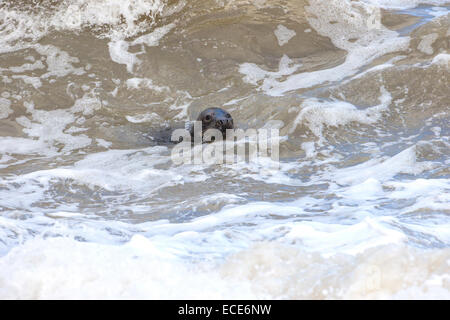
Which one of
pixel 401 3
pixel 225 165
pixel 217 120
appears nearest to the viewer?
pixel 225 165

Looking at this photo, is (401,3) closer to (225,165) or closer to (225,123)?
(225,123)

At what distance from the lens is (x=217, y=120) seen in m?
6.05

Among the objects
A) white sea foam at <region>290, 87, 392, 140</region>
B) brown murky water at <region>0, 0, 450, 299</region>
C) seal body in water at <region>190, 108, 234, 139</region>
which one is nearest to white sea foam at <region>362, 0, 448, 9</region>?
brown murky water at <region>0, 0, 450, 299</region>

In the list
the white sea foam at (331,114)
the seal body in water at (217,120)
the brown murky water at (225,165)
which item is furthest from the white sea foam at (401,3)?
the seal body in water at (217,120)

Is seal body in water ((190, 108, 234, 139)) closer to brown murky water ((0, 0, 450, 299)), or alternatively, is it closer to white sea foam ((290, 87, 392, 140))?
brown murky water ((0, 0, 450, 299))

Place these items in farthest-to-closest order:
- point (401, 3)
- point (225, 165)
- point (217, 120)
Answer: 1. point (401, 3)
2. point (217, 120)
3. point (225, 165)

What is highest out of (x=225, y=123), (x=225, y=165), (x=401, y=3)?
(x=401, y=3)

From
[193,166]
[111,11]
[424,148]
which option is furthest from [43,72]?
[424,148]

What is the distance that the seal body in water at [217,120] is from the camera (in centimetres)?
604

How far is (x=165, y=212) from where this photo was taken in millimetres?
4109

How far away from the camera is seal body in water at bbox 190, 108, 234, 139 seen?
6.04 metres

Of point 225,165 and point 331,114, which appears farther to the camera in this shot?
point 331,114

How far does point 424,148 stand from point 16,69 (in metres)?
5.25

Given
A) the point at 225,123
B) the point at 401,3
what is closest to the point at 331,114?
the point at 225,123
